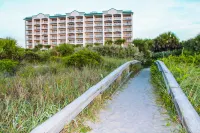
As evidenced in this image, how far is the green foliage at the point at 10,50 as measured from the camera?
20375 mm

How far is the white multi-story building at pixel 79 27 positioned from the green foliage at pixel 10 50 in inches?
3050

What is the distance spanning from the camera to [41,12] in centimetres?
10962

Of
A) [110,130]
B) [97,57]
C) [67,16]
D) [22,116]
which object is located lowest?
[110,130]

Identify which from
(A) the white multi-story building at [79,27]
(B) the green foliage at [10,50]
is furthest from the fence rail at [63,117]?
(A) the white multi-story building at [79,27]

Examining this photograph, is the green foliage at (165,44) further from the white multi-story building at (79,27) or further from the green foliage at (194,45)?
the white multi-story building at (79,27)

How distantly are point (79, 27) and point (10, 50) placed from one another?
85461 millimetres

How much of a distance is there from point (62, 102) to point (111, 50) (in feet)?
72.7

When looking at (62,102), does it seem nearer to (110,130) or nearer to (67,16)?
(110,130)

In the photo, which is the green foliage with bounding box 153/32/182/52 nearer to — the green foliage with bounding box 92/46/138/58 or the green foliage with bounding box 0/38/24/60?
the green foliage with bounding box 92/46/138/58

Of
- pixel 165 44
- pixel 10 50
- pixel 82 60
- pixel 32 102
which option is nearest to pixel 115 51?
pixel 10 50

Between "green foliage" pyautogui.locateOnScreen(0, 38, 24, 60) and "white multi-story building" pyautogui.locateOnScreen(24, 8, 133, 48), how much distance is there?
7746 centimetres

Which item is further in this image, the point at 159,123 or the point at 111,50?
the point at 111,50

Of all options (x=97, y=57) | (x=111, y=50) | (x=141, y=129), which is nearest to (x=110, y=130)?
(x=141, y=129)

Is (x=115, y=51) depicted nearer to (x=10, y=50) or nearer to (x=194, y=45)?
(x=194, y=45)
